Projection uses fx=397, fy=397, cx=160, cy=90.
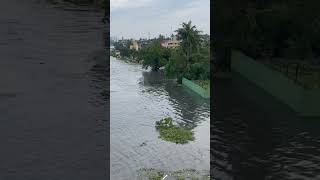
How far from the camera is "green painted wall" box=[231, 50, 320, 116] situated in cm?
311

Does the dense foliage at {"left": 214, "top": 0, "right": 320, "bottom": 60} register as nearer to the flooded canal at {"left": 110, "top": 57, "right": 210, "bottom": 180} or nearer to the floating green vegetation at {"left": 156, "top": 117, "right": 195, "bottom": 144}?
the flooded canal at {"left": 110, "top": 57, "right": 210, "bottom": 180}

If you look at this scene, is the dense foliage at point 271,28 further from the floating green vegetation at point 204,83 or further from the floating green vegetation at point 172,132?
the floating green vegetation at point 204,83

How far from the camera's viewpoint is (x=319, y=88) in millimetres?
3113

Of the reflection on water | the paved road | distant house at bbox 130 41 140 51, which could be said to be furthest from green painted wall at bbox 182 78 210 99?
distant house at bbox 130 41 140 51

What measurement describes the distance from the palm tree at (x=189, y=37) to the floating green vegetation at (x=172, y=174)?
613 cm

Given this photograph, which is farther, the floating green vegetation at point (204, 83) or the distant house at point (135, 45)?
the distant house at point (135, 45)

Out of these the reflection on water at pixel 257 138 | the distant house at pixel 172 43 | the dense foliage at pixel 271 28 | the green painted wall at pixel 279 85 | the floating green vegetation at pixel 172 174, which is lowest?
the floating green vegetation at pixel 172 174

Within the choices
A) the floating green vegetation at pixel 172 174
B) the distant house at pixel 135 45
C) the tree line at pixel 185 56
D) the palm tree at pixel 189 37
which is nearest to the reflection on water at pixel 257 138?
the floating green vegetation at pixel 172 174

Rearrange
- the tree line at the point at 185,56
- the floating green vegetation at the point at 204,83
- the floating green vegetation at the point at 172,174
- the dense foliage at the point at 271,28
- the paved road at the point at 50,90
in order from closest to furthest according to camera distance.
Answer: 1. the paved road at the point at 50,90
2. the floating green vegetation at the point at 172,174
3. the dense foliage at the point at 271,28
4. the floating green vegetation at the point at 204,83
5. the tree line at the point at 185,56

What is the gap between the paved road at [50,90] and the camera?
249cm

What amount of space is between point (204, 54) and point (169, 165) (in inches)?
230

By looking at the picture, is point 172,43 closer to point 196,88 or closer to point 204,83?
point 204,83

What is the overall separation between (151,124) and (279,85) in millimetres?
2292

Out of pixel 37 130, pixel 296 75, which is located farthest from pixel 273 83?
pixel 37 130
